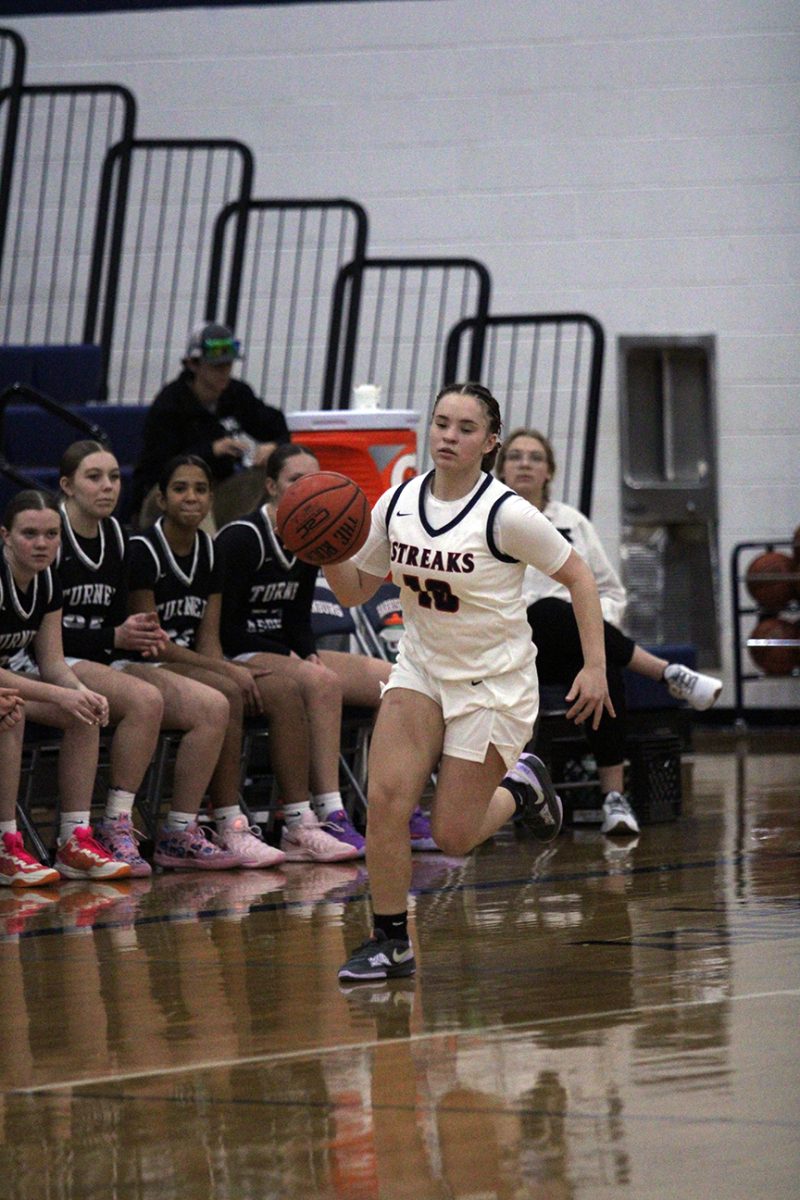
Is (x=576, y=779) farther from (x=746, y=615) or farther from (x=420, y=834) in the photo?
(x=746, y=615)

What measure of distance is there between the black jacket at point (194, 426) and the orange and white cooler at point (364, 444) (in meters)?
0.28

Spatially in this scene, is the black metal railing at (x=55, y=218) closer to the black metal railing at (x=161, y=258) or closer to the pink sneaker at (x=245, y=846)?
the black metal railing at (x=161, y=258)

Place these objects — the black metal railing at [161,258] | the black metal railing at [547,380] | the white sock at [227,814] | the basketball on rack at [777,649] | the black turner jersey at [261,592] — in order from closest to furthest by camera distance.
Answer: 1. the white sock at [227,814]
2. the black turner jersey at [261,592]
3. the basketball on rack at [777,649]
4. the black metal railing at [547,380]
5. the black metal railing at [161,258]

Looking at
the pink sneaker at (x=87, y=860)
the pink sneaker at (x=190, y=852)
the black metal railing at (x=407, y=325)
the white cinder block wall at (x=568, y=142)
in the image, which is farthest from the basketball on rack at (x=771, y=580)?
the pink sneaker at (x=87, y=860)

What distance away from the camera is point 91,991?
436 centimetres

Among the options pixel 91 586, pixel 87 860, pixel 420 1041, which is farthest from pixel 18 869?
pixel 420 1041

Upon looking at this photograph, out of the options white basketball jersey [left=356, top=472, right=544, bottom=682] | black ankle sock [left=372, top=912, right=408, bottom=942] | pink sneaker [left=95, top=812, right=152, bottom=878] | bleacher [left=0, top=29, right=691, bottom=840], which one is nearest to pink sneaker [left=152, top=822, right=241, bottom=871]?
pink sneaker [left=95, top=812, right=152, bottom=878]

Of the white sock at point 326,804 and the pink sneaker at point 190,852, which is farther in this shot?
the white sock at point 326,804

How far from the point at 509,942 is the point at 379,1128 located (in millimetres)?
1819

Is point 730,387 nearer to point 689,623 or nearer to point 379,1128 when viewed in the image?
point 689,623

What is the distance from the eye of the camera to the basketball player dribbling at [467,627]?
4637 millimetres

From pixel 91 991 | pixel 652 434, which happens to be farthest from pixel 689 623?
pixel 91 991

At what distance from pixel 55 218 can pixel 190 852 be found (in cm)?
613

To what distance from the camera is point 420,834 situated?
7.40 metres
